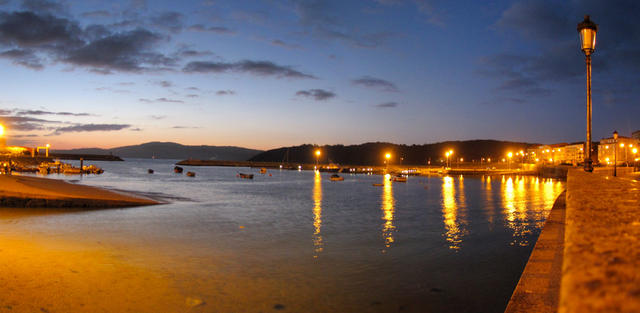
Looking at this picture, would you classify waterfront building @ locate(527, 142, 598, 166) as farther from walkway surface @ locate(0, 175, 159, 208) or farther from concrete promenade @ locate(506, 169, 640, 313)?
concrete promenade @ locate(506, 169, 640, 313)

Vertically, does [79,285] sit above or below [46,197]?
below

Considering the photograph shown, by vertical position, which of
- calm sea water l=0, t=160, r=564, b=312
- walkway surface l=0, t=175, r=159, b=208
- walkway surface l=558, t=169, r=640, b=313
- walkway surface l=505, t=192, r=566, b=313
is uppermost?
walkway surface l=558, t=169, r=640, b=313

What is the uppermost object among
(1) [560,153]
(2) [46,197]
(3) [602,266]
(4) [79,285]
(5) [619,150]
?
(1) [560,153]

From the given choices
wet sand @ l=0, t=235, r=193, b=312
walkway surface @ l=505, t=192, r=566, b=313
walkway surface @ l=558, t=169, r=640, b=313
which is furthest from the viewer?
wet sand @ l=0, t=235, r=193, b=312

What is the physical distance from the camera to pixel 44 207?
91.6 feet

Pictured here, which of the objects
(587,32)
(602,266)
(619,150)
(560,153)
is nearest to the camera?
(602,266)

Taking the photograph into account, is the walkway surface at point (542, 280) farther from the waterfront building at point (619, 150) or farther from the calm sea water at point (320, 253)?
the waterfront building at point (619, 150)

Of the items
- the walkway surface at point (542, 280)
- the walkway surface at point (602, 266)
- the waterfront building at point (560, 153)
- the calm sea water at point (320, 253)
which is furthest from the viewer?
the waterfront building at point (560, 153)

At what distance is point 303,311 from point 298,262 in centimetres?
483

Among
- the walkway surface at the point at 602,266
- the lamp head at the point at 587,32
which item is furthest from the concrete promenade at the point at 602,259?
the lamp head at the point at 587,32

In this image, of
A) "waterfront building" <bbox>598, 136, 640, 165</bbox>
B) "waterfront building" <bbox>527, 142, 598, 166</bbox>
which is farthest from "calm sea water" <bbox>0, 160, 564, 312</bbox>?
"waterfront building" <bbox>527, 142, 598, 166</bbox>

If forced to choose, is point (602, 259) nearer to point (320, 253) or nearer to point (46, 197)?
point (320, 253)

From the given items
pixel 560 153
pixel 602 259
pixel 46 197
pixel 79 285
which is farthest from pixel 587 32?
pixel 560 153

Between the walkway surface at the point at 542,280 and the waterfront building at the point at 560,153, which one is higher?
the waterfront building at the point at 560,153
